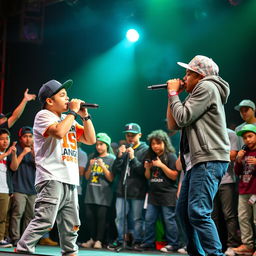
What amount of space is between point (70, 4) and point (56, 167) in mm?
5885

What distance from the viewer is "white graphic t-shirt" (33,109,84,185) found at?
341 centimetres

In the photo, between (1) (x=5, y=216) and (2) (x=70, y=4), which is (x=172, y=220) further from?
(2) (x=70, y=4)

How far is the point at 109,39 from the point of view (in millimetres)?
9227

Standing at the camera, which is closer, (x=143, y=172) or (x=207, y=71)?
(x=207, y=71)

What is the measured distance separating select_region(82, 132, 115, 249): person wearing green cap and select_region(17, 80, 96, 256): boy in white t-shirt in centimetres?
269

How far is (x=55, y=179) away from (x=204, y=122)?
1242 millimetres

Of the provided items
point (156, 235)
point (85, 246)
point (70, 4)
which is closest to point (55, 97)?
point (85, 246)

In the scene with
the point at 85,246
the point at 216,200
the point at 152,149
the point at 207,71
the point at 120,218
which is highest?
the point at 207,71

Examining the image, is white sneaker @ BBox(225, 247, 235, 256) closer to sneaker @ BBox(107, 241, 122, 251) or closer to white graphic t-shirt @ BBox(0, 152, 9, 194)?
sneaker @ BBox(107, 241, 122, 251)

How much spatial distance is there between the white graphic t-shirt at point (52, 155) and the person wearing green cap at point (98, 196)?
2.69 meters

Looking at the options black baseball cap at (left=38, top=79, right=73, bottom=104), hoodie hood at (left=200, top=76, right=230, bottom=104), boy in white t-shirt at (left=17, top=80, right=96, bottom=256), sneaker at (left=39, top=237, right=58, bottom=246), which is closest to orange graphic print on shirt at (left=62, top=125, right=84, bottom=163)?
boy in white t-shirt at (left=17, top=80, right=96, bottom=256)

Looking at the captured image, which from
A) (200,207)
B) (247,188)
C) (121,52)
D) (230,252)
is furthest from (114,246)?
(121,52)

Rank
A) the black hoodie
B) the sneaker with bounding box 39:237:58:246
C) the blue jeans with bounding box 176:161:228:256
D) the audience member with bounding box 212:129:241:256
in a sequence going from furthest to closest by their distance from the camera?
the sneaker with bounding box 39:237:58:246, the black hoodie, the audience member with bounding box 212:129:241:256, the blue jeans with bounding box 176:161:228:256

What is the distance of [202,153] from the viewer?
308 centimetres
